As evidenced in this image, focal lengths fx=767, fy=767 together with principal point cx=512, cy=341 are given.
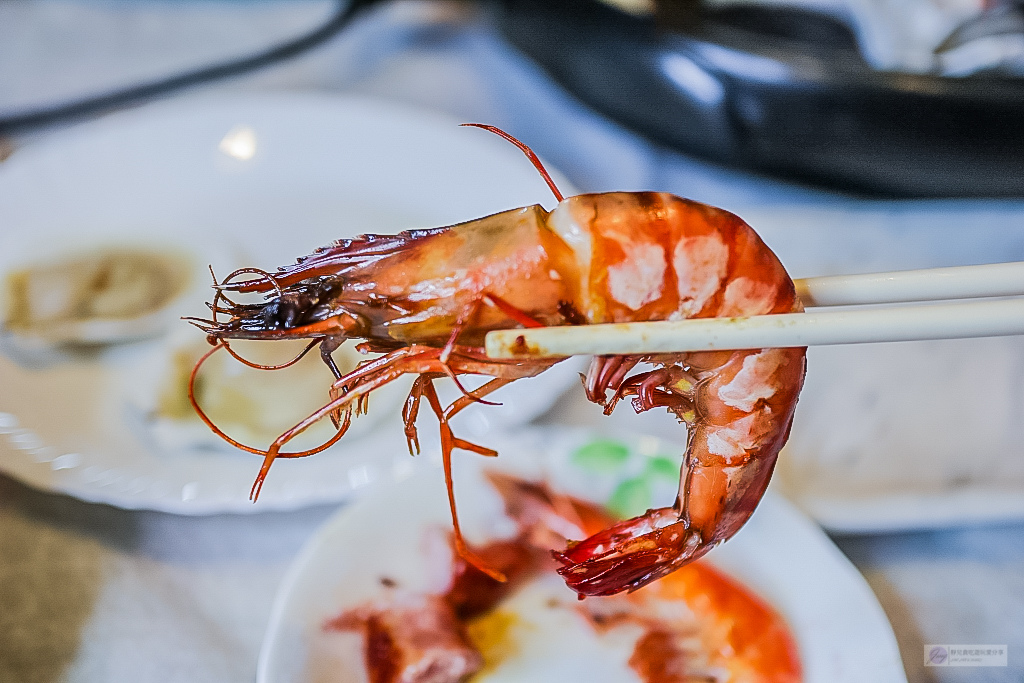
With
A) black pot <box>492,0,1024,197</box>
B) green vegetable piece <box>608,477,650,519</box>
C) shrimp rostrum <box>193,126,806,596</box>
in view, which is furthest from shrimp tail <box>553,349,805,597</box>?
black pot <box>492,0,1024,197</box>

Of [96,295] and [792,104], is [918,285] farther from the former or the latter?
[96,295]

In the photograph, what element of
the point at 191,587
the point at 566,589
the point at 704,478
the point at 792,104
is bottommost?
the point at 191,587

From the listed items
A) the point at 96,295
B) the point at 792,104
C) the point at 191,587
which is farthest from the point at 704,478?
the point at 96,295

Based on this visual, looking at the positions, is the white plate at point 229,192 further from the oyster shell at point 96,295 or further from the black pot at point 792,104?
the black pot at point 792,104

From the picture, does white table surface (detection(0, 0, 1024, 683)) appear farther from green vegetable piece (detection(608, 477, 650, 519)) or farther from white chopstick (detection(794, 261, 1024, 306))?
white chopstick (detection(794, 261, 1024, 306))

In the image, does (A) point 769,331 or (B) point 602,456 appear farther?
(B) point 602,456
